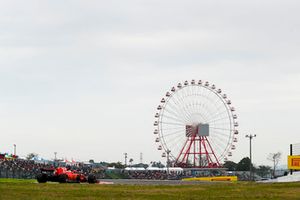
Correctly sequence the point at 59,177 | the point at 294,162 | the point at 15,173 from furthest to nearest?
the point at 294,162
the point at 15,173
the point at 59,177

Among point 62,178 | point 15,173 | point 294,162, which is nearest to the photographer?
point 62,178

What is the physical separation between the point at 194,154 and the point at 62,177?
6880 centimetres

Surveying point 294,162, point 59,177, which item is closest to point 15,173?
point 59,177

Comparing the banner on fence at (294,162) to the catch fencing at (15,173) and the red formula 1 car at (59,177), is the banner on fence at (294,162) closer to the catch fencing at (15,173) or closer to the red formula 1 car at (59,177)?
the catch fencing at (15,173)

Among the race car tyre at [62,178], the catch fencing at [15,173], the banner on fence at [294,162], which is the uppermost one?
the banner on fence at [294,162]

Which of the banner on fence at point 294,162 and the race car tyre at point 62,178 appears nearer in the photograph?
the race car tyre at point 62,178

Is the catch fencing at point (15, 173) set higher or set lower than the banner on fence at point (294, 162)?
lower

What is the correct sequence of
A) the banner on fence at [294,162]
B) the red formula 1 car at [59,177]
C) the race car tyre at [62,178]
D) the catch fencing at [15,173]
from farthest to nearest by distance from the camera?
the banner on fence at [294,162]
the catch fencing at [15,173]
the red formula 1 car at [59,177]
the race car tyre at [62,178]

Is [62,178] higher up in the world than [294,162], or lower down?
lower down

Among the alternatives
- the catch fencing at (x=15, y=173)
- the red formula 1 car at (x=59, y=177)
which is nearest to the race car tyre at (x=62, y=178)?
the red formula 1 car at (x=59, y=177)

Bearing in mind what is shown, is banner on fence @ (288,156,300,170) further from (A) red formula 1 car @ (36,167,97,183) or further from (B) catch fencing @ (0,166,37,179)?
(A) red formula 1 car @ (36,167,97,183)

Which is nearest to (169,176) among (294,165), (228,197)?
(294,165)

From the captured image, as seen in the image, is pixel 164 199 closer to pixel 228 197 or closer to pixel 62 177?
pixel 228 197

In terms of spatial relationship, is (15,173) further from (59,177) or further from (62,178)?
(62,178)
